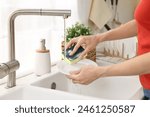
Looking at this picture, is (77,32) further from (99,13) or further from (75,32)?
(99,13)

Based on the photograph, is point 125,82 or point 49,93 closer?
point 49,93

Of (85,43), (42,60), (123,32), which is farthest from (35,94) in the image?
(123,32)

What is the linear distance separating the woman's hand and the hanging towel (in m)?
0.78

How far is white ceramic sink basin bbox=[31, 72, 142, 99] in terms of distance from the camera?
1.40 meters

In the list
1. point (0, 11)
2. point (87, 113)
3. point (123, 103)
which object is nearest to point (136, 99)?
point (123, 103)

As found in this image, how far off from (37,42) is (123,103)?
2.22ft

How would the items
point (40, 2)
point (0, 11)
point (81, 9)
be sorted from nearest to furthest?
1. point (0, 11)
2. point (40, 2)
3. point (81, 9)

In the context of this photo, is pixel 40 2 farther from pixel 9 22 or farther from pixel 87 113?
pixel 87 113

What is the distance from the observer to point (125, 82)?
4.69 feet

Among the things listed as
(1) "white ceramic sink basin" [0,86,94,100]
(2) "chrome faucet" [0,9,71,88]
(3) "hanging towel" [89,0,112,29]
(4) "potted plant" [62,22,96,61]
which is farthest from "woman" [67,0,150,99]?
(3) "hanging towel" [89,0,112,29]

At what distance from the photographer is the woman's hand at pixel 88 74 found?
1.03m

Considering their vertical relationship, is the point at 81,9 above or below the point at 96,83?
above

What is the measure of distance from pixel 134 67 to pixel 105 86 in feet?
1.76

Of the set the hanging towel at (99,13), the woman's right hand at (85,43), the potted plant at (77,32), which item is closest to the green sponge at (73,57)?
the woman's right hand at (85,43)
